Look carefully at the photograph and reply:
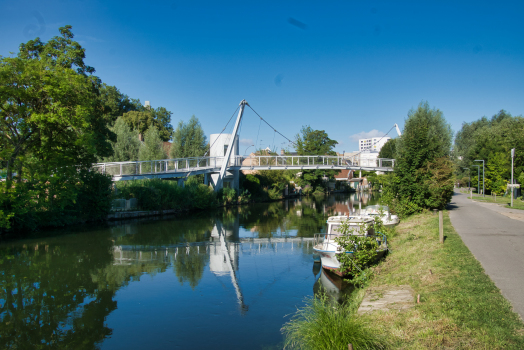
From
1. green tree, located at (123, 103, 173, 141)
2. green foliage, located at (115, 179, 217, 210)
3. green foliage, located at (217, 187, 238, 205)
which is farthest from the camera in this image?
green tree, located at (123, 103, 173, 141)

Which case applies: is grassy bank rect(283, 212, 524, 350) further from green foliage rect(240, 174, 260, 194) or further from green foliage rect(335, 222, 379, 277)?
green foliage rect(240, 174, 260, 194)

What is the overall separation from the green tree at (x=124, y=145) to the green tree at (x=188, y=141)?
5.55 metres

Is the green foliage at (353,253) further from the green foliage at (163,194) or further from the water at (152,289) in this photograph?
the green foliage at (163,194)

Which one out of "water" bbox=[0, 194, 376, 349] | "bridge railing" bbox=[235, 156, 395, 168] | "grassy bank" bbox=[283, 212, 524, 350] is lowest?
"water" bbox=[0, 194, 376, 349]

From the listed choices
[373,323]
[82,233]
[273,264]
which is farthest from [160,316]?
[82,233]

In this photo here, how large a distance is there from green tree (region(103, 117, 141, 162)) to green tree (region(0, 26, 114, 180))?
2244cm

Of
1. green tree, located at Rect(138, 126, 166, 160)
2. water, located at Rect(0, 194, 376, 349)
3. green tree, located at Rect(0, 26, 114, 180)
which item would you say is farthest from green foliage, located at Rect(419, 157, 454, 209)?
green tree, located at Rect(138, 126, 166, 160)

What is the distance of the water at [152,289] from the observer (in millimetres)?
8688

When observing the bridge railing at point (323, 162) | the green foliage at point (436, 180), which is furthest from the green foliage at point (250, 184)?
the green foliage at point (436, 180)

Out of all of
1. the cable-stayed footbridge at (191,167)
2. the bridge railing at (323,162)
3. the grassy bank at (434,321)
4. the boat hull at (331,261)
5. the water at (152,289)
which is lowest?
the water at (152,289)

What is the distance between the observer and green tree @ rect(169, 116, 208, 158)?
5194 cm

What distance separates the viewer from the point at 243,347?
313 inches

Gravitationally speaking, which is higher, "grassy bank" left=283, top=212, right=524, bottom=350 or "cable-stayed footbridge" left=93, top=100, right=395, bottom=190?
"cable-stayed footbridge" left=93, top=100, right=395, bottom=190

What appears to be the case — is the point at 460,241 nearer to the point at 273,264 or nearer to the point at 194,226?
the point at 273,264
